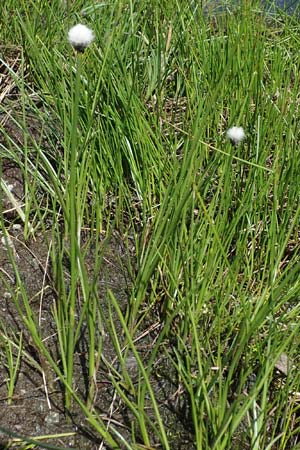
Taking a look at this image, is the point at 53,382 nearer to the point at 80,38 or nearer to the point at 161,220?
the point at 161,220

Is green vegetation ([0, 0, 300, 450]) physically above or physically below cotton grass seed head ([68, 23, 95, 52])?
below

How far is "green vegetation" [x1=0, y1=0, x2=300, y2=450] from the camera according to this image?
1122 mm

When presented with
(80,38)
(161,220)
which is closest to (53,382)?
(161,220)

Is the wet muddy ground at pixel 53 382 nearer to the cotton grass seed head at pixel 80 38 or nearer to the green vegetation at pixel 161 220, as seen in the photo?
the green vegetation at pixel 161 220

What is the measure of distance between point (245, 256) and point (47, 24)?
0.97m

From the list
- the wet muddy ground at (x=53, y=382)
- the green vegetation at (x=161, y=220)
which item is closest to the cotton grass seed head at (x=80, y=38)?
the green vegetation at (x=161, y=220)

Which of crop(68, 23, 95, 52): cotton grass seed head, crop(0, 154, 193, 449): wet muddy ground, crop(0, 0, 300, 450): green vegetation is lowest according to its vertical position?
crop(0, 154, 193, 449): wet muddy ground

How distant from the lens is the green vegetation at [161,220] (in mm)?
1122

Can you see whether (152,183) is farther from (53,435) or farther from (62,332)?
(53,435)

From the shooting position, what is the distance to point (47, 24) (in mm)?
1956

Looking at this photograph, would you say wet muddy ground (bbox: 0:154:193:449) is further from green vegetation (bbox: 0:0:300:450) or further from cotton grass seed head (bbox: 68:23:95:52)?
cotton grass seed head (bbox: 68:23:95:52)

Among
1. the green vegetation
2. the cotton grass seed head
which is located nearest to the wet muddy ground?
the green vegetation

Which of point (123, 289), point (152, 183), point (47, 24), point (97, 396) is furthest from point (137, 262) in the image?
point (47, 24)

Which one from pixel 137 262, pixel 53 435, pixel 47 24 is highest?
pixel 47 24
